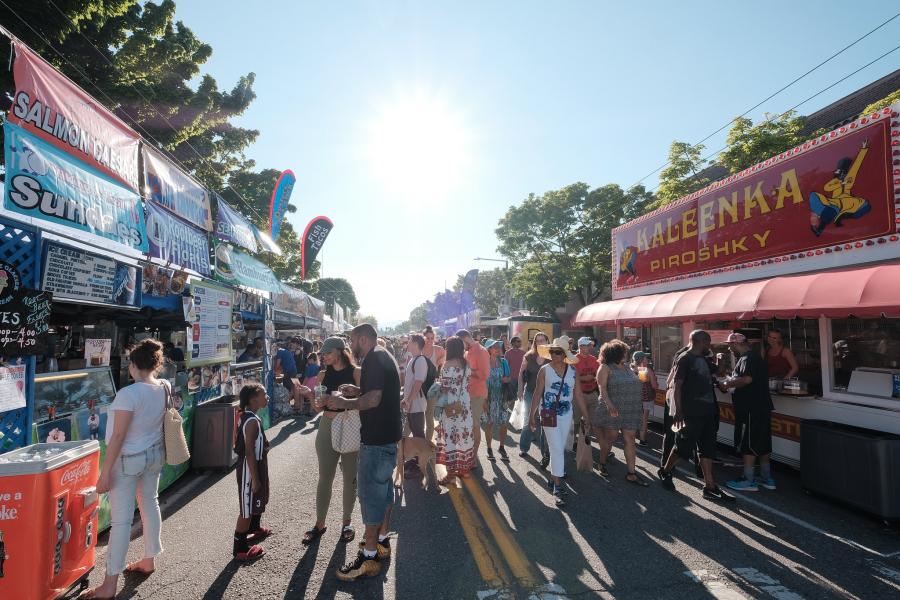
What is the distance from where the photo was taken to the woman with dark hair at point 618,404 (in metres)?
5.83

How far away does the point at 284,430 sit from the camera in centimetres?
938

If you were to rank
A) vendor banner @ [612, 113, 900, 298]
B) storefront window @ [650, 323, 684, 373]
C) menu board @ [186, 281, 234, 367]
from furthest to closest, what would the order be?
storefront window @ [650, 323, 684, 373] → menu board @ [186, 281, 234, 367] → vendor banner @ [612, 113, 900, 298]

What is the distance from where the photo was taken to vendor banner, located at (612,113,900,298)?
628cm

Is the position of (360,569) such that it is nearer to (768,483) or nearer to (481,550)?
(481,550)

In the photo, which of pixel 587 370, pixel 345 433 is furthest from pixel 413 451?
pixel 587 370

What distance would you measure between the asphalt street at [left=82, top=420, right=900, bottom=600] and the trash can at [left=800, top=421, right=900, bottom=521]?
0.69ft

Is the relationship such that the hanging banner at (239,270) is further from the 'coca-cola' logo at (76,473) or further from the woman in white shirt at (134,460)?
the 'coca-cola' logo at (76,473)

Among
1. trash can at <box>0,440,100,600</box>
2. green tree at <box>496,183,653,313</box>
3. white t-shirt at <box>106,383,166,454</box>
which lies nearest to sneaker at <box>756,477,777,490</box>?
white t-shirt at <box>106,383,166,454</box>

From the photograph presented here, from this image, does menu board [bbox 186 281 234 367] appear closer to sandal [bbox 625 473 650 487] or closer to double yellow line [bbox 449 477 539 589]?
double yellow line [bbox 449 477 539 589]

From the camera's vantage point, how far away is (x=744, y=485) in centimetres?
568

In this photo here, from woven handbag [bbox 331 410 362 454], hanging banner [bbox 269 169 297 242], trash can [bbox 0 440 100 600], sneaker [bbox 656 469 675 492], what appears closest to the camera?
trash can [bbox 0 440 100 600]

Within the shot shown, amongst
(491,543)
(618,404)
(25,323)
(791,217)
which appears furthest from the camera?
(791,217)

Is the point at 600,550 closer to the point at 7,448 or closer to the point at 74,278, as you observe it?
the point at 7,448

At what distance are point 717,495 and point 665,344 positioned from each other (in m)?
7.20
